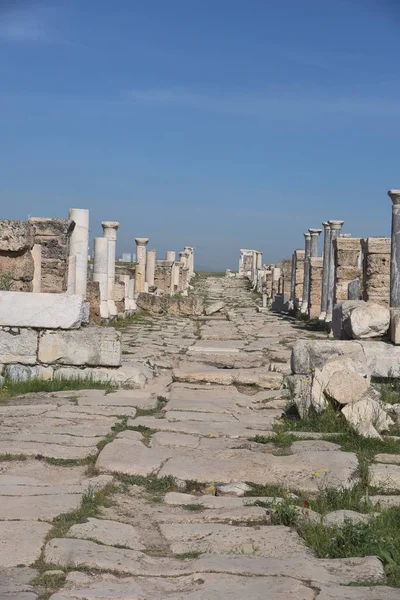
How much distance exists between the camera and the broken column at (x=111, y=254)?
2138cm

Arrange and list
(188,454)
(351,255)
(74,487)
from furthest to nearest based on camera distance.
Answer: (351,255)
(188,454)
(74,487)

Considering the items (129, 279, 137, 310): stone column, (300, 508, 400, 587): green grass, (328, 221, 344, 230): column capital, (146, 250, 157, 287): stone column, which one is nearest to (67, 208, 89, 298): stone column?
(129, 279, 137, 310): stone column

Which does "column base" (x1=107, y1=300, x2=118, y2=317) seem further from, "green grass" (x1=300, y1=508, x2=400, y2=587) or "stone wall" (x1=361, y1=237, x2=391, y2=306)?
"green grass" (x1=300, y1=508, x2=400, y2=587)

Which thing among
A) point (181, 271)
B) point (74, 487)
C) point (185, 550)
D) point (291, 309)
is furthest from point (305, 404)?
point (181, 271)

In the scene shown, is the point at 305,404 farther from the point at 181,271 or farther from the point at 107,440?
the point at 181,271

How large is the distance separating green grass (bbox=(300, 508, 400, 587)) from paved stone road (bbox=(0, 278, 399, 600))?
78 mm

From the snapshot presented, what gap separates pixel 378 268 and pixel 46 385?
1147cm

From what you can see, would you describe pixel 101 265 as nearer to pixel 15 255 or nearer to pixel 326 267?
→ pixel 326 267

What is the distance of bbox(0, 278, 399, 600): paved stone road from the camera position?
12.1 ft

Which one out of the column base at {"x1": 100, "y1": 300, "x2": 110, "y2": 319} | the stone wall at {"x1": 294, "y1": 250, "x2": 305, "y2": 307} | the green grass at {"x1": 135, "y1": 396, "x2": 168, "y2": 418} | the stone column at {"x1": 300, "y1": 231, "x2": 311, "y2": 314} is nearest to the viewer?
the green grass at {"x1": 135, "y1": 396, "x2": 168, "y2": 418}

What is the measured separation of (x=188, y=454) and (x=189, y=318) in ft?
59.4

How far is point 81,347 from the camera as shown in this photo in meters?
9.48

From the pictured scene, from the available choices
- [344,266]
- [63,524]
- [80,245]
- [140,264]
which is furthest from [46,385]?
[140,264]

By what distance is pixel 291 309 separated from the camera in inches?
1148
